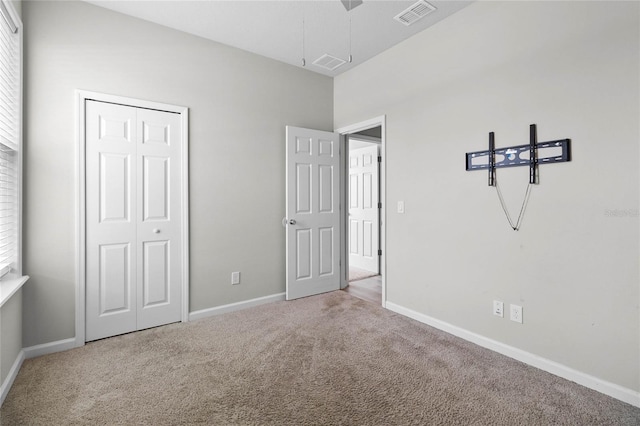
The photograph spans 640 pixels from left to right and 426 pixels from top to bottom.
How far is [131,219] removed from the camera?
2.79 metres

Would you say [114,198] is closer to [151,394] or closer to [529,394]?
[151,394]

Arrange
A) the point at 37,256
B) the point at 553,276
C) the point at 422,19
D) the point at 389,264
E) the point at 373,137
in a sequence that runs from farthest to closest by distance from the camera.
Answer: the point at 373,137 → the point at 389,264 → the point at 422,19 → the point at 37,256 → the point at 553,276

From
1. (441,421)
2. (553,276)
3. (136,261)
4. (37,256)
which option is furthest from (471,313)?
(37,256)

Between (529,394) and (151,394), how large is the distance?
7.65 ft

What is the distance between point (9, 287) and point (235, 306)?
1.84 meters

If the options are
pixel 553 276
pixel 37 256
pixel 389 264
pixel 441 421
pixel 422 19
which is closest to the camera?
pixel 441 421

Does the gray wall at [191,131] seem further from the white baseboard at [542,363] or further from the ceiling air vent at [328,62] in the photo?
the white baseboard at [542,363]

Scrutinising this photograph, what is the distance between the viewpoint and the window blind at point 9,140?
6.77 ft

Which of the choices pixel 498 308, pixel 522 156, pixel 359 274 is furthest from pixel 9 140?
pixel 359 274

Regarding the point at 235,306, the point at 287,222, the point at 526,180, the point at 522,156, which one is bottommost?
the point at 235,306

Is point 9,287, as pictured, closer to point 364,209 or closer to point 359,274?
point 359,274

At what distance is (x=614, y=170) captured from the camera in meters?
1.90

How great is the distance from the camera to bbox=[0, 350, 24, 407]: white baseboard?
6.09ft

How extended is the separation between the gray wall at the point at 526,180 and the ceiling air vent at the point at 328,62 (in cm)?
57
